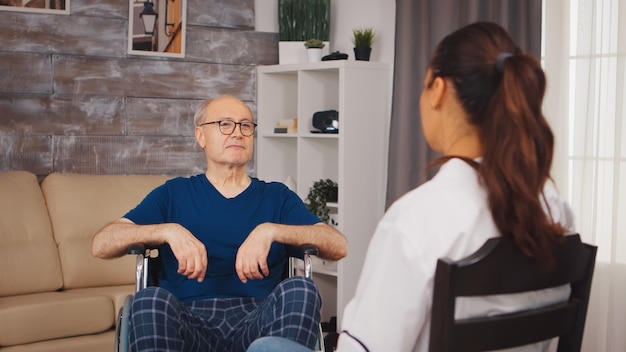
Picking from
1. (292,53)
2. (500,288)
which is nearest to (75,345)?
(292,53)

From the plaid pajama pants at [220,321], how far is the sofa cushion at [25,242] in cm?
136

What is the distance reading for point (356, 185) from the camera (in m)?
4.38

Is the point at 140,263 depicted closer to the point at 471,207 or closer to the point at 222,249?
the point at 222,249

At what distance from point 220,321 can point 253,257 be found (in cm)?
25

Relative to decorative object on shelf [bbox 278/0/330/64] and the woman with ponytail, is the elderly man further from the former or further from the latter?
decorative object on shelf [bbox 278/0/330/64]

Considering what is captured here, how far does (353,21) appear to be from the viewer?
15.6ft

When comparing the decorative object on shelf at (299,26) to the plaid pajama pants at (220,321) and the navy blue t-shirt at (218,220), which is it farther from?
the plaid pajama pants at (220,321)

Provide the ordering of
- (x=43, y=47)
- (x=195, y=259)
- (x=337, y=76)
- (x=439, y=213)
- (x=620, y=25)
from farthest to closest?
(x=337, y=76)
(x=43, y=47)
(x=620, y=25)
(x=195, y=259)
(x=439, y=213)

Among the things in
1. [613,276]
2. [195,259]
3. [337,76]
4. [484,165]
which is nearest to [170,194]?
[195,259]

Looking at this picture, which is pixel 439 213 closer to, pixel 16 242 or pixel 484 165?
pixel 484 165

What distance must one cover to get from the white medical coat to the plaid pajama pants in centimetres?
101

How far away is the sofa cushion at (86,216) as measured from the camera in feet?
12.4

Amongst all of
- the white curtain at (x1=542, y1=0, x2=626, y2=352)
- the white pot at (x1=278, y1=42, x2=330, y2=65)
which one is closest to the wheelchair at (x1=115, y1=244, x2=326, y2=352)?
the white curtain at (x1=542, y1=0, x2=626, y2=352)

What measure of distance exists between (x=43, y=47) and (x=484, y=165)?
11.3 ft
